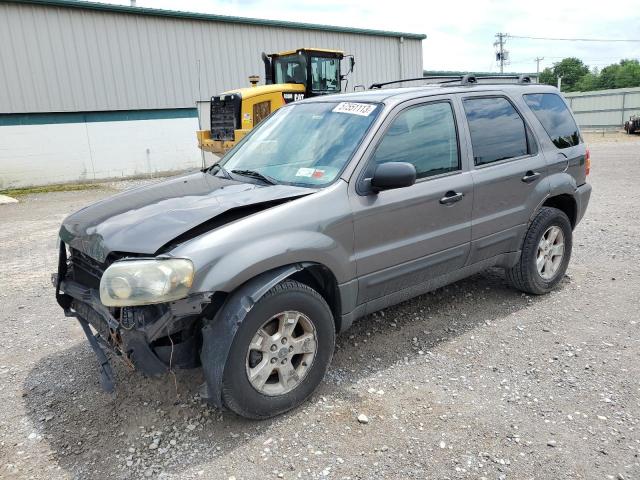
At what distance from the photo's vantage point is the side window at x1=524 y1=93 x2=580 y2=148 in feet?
15.6

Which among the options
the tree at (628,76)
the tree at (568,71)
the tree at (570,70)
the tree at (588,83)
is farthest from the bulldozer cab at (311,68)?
the tree at (570,70)

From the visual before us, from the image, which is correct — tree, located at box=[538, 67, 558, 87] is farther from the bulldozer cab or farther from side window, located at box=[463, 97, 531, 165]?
side window, located at box=[463, 97, 531, 165]

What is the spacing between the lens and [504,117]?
445 centimetres

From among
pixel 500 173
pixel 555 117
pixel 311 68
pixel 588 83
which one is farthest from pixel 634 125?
pixel 588 83

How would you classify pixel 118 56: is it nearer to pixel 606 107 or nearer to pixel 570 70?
pixel 606 107

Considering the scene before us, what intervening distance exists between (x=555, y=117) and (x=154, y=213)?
379cm

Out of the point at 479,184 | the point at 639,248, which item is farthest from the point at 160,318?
the point at 639,248

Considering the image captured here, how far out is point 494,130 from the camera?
4.32 metres

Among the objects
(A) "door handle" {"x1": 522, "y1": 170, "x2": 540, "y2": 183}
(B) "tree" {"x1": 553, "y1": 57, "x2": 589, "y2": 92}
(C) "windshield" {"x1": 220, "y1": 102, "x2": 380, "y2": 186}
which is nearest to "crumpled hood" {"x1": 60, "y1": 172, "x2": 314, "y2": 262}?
(C) "windshield" {"x1": 220, "y1": 102, "x2": 380, "y2": 186}

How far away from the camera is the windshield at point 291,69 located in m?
13.5

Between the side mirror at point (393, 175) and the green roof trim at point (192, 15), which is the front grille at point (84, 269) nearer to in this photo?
the side mirror at point (393, 175)

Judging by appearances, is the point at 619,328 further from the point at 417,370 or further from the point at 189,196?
the point at 189,196

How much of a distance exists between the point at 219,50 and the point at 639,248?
16472 millimetres

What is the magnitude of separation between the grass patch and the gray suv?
13.0 m
